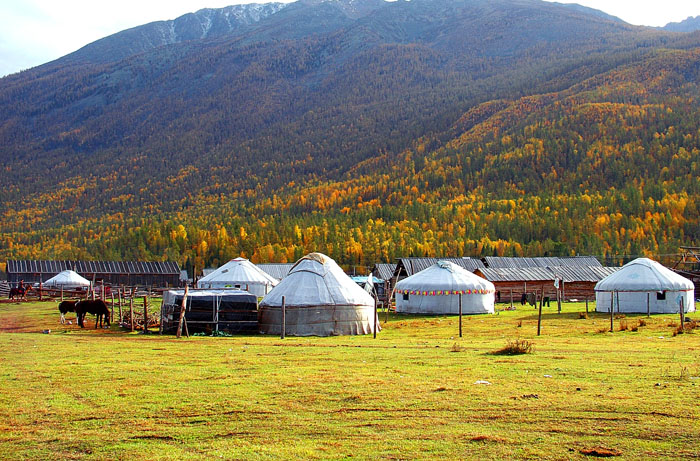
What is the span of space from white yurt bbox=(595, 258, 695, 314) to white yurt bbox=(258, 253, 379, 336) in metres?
17.0

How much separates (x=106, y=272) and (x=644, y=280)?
207ft

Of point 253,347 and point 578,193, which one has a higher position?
point 578,193

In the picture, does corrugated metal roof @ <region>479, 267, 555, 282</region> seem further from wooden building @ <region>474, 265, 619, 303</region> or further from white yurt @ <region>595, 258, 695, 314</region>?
white yurt @ <region>595, 258, 695, 314</region>

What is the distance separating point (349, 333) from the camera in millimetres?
31141

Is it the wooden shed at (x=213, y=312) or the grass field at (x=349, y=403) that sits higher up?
the wooden shed at (x=213, y=312)

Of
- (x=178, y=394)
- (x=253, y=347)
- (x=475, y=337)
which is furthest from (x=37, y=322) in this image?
(x=178, y=394)

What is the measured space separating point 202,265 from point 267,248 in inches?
448

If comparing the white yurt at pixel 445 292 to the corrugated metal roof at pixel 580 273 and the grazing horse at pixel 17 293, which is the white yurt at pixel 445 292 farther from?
the grazing horse at pixel 17 293

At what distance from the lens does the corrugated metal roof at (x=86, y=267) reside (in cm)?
8931

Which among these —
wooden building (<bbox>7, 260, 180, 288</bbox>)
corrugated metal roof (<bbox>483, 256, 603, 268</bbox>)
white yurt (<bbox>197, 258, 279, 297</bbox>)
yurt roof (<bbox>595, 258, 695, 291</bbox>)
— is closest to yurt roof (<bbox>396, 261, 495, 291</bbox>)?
yurt roof (<bbox>595, 258, 695, 291</bbox>)

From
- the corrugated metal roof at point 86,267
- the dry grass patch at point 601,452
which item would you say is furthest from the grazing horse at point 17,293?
the dry grass patch at point 601,452

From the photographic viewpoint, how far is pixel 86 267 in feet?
295

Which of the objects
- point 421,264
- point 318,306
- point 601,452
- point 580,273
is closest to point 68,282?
point 421,264

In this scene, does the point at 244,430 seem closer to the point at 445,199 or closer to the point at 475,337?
the point at 475,337
